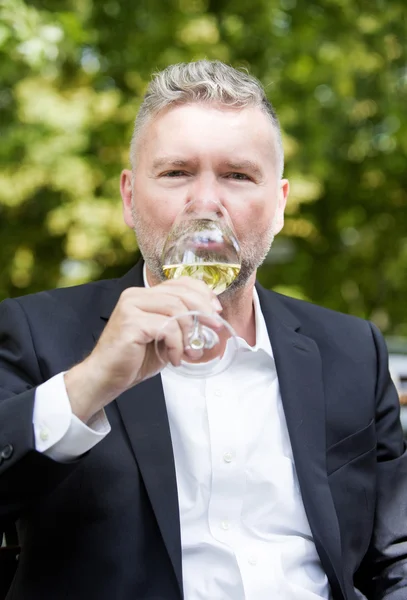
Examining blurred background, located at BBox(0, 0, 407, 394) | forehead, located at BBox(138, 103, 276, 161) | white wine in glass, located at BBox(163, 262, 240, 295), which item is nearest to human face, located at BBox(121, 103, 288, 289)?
forehead, located at BBox(138, 103, 276, 161)

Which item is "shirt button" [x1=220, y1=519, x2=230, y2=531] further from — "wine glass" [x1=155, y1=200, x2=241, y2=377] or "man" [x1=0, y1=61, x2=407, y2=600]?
"wine glass" [x1=155, y1=200, x2=241, y2=377]

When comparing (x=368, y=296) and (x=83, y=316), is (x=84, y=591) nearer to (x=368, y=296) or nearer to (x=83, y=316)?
(x=83, y=316)

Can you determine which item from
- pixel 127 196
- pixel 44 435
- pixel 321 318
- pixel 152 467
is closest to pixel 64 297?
pixel 127 196

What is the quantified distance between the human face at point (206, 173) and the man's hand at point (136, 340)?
1.98 ft

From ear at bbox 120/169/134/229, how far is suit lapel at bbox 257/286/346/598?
54 centimetres

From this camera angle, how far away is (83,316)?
267 cm

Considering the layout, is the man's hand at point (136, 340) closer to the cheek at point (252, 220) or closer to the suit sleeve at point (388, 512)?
the cheek at point (252, 220)

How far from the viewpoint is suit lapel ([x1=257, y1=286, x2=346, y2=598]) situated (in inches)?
97.1

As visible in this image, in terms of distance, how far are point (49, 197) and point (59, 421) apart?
29.6 ft

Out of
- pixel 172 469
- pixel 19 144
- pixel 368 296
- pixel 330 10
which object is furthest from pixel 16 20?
pixel 368 296

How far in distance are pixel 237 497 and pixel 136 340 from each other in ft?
2.77

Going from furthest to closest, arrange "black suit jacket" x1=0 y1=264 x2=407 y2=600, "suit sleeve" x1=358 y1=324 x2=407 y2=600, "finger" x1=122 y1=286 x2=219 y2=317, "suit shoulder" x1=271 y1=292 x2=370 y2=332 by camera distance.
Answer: "suit shoulder" x1=271 y1=292 x2=370 y2=332, "suit sleeve" x1=358 y1=324 x2=407 y2=600, "black suit jacket" x1=0 y1=264 x2=407 y2=600, "finger" x1=122 y1=286 x2=219 y2=317

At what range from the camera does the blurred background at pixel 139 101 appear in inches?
360

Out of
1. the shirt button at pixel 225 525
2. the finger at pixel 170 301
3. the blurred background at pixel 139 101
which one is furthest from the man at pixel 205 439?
the blurred background at pixel 139 101
